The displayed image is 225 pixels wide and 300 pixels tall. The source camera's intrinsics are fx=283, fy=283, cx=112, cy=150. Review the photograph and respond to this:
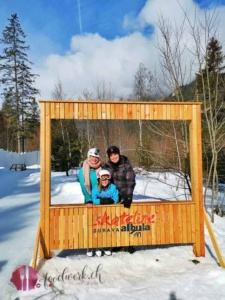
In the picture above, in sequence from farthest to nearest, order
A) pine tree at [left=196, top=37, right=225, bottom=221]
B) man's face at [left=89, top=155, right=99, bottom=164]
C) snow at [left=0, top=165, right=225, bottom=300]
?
pine tree at [left=196, top=37, right=225, bottom=221] → man's face at [left=89, top=155, right=99, bottom=164] → snow at [left=0, top=165, right=225, bottom=300]

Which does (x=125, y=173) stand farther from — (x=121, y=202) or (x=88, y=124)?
(x=88, y=124)

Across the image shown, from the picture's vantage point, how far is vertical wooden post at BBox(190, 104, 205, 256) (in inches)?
192

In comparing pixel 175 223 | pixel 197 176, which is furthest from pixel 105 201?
pixel 197 176

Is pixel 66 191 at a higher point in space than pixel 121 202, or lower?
lower

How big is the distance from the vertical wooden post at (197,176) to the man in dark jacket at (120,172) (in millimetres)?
1093

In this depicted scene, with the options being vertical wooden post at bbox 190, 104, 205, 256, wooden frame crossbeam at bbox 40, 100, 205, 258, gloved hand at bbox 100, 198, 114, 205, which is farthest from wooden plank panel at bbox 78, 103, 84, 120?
vertical wooden post at bbox 190, 104, 205, 256

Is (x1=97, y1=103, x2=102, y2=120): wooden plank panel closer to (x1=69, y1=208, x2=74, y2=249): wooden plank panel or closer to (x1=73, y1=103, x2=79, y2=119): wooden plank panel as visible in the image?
(x1=73, y1=103, x2=79, y2=119): wooden plank panel

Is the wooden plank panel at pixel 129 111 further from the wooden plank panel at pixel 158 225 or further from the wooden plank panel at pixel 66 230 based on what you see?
the wooden plank panel at pixel 66 230

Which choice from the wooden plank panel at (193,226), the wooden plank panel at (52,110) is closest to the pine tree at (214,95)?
the wooden plank panel at (193,226)

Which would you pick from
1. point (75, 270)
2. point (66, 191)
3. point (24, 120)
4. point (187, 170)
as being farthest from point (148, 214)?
point (24, 120)

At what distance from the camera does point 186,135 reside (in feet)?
25.2

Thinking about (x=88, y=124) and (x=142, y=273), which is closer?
(x=142, y=273)

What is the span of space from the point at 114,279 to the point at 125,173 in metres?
1.71

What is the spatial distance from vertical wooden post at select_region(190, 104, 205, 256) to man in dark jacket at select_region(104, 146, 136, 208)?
3.58 feet
